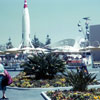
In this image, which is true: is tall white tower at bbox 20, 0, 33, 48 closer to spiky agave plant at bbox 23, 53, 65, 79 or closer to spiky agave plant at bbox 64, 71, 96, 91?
spiky agave plant at bbox 23, 53, 65, 79

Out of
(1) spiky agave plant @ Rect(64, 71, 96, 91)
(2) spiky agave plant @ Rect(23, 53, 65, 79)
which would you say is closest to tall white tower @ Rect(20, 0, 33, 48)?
(2) spiky agave plant @ Rect(23, 53, 65, 79)

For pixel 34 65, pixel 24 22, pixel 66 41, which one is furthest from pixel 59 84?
pixel 66 41

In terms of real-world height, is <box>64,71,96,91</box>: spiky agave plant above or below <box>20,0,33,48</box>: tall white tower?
below

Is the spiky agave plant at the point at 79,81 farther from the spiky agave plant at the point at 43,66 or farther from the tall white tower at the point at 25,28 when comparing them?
the tall white tower at the point at 25,28

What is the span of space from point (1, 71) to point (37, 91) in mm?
3745

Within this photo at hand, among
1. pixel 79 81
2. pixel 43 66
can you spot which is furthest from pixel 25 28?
pixel 79 81

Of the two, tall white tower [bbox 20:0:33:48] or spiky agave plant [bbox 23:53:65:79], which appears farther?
tall white tower [bbox 20:0:33:48]

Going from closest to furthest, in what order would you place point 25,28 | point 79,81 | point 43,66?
point 79,81 → point 43,66 → point 25,28

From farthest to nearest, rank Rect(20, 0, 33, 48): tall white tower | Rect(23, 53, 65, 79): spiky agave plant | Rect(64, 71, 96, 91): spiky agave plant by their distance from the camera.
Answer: Rect(20, 0, 33, 48): tall white tower
Rect(23, 53, 65, 79): spiky agave plant
Rect(64, 71, 96, 91): spiky agave plant

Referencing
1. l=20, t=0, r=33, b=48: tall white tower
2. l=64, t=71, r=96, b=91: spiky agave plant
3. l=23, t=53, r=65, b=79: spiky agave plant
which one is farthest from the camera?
l=20, t=0, r=33, b=48: tall white tower

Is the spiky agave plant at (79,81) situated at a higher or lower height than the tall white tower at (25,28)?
lower

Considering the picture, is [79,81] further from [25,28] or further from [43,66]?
Answer: [25,28]

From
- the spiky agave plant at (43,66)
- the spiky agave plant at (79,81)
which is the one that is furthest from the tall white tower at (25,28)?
the spiky agave plant at (79,81)

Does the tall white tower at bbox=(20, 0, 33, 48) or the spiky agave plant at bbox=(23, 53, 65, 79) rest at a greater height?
the tall white tower at bbox=(20, 0, 33, 48)
